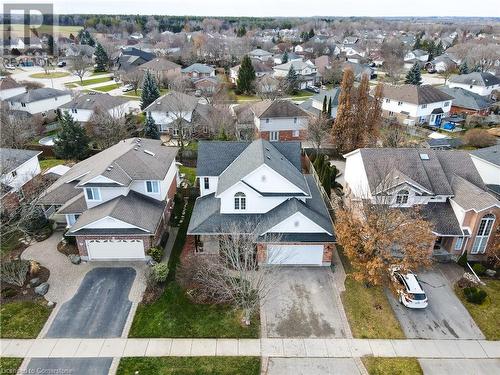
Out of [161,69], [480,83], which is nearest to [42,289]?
[161,69]

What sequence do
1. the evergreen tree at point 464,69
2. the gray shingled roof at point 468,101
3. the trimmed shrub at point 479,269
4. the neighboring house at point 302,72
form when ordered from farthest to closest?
the evergreen tree at point 464,69, the neighboring house at point 302,72, the gray shingled roof at point 468,101, the trimmed shrub at point 479,269

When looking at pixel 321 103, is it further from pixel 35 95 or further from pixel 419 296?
pixel 35 95

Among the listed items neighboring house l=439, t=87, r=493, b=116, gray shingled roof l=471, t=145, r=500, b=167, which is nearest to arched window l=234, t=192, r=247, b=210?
gray shingled roof l=471, t=145, r=500, b=167

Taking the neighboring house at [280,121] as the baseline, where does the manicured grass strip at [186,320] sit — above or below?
below

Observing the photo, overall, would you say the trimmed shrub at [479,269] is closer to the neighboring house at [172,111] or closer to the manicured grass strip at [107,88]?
the neighboring house at [172,111]

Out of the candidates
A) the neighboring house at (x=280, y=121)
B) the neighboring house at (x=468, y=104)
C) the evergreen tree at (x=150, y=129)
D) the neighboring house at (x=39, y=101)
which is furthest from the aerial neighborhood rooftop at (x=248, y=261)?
the neighboring house at (x=468, y=104)

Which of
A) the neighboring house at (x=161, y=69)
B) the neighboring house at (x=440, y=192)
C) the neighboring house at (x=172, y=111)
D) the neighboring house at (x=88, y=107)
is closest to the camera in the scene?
the neighboring house at (x=440, y=192)

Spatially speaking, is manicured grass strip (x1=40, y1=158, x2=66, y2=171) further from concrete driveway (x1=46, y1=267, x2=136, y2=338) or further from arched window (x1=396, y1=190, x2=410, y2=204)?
arched window (x1=396, y1=190, x2=410, y2=204)

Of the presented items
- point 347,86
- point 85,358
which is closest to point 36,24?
point 347,86
